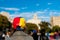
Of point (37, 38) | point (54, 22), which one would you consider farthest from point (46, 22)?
point (37, 38)

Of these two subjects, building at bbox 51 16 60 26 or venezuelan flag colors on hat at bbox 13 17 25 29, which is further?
building at bbox 51 16 60 26

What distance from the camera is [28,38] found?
3150mm

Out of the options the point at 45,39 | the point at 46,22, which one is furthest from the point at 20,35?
the point at 46,22

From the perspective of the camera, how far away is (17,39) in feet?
10.4

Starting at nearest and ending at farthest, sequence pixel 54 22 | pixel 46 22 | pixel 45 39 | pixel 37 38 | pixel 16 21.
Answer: pixel 16 21 → pixel 45 39 → pixel 37 38 → pixel 46 22 → pixel 54 22

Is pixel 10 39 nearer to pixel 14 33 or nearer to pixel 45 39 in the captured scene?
pixel 14 33

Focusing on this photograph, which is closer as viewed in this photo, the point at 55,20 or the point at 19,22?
the point at 19,22

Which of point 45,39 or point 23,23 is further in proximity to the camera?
point 45,39

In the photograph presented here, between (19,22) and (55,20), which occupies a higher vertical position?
(55,20)

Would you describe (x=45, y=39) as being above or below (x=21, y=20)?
below

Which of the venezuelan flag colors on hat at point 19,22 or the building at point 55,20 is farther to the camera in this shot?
the building at point 55,20

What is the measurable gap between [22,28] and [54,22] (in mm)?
115116

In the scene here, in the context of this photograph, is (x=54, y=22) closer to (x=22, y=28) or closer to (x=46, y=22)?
(x=46, y=22)

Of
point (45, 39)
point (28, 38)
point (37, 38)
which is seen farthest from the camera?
point (37, 38)
